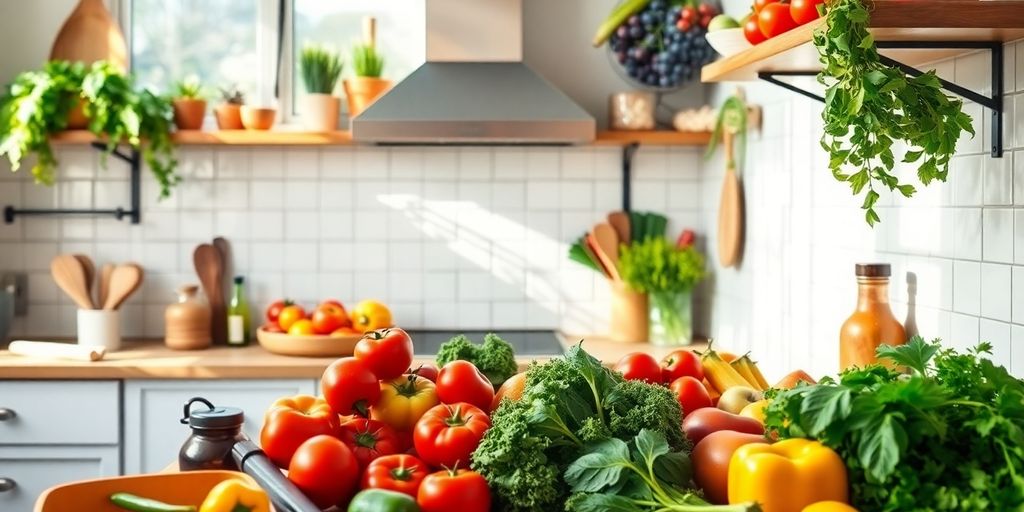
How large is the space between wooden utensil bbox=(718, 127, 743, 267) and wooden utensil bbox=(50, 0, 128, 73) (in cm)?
207

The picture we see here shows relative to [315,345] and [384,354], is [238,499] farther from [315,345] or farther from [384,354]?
[315,345]

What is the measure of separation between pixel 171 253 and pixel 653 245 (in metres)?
1.68

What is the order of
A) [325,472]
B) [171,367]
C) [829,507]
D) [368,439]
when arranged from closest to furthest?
[829,507] < [325,472] < [368,439] < [171,367]

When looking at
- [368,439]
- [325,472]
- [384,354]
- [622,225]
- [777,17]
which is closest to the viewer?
[325,472]

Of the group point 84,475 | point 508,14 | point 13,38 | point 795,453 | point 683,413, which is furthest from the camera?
point 13,38

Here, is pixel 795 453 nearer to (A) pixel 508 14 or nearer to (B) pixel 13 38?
(A) pixel 508 14

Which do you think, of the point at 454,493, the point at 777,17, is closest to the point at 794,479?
the point at 454,493

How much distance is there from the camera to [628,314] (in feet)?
12.8

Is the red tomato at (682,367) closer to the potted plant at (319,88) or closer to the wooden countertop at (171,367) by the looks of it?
the wooden countertop at (171,367)

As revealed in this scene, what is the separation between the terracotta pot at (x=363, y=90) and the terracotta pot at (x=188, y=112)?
50 centimetres

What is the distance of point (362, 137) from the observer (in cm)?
346

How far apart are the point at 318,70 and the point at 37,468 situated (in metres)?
1.54

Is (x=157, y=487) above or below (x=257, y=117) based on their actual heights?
below

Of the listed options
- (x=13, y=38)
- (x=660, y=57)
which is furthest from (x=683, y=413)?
(x=13, y=38)
